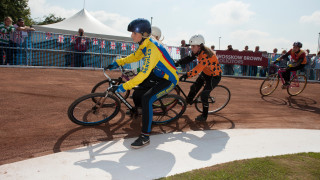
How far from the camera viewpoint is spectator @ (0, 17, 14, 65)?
442 inches

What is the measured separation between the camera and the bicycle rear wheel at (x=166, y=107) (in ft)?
18.3

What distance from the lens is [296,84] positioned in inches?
393

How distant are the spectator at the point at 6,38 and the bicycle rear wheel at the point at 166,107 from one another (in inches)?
377

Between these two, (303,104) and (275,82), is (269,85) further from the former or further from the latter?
(303,104)

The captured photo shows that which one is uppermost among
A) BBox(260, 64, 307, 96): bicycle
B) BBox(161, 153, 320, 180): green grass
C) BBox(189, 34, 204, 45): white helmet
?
BBox(189, 34, 204, 45): white helmet

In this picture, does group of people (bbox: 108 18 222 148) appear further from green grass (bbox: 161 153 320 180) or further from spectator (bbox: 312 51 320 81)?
spectator (bbox: 312 51 320 81)

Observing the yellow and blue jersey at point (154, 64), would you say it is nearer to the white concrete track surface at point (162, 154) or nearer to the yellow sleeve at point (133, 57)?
the yellow sleeve at point (133, 57)

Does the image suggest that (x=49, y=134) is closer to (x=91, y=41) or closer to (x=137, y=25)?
(x=137, y=25)

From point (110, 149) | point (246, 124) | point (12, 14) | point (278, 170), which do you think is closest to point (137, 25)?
point (110, 149)

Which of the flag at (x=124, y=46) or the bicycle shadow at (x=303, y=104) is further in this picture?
the flag at (x=124, y=46)

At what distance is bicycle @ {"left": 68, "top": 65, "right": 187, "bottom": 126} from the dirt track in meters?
0.19

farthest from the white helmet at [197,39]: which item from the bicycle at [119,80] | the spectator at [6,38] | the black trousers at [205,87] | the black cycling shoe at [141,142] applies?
the spectator at [6,38]

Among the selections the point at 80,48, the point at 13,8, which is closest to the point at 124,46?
the point at 80,48

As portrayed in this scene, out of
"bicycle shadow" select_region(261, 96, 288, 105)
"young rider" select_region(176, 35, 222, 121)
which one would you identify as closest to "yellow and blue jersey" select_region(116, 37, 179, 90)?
"young rider" select_region(176, 35, 222, 121)
